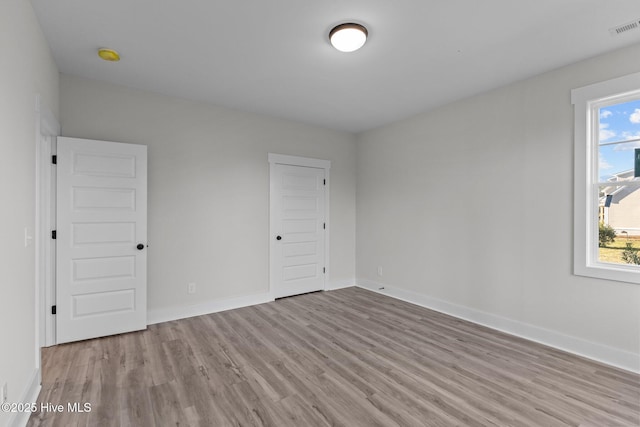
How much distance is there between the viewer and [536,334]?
312 centimetres

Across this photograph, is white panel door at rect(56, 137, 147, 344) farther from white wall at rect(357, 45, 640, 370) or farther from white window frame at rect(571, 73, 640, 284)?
white window frame at rect(571, 73, 640, 284)

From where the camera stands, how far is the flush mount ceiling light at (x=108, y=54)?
8.82 ft

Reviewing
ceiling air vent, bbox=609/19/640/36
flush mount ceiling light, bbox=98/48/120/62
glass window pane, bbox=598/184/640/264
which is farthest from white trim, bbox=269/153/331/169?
ceiling air vent, bbox=609/19/640/36

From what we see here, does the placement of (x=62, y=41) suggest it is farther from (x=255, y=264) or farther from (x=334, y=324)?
(x=334, y=324)

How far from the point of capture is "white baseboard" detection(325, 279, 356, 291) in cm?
514

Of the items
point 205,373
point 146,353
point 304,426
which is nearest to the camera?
point 304,426

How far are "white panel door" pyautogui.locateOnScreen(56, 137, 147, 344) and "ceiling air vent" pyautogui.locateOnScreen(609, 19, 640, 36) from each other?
4.38m

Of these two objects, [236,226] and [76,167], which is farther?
[236,226]

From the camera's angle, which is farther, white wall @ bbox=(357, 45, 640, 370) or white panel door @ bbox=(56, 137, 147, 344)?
white panel door @ bbox=(56, 137, 147, 344)

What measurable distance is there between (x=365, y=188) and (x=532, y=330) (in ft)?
9.97

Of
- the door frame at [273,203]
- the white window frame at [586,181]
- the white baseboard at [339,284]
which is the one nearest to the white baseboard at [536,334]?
the white window frame at [586,181]

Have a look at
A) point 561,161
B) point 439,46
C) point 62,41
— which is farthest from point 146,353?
point 561,161

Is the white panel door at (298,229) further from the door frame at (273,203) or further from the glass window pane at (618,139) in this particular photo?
the glass window pane at (618,139)

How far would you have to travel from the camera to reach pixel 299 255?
4.83 m
